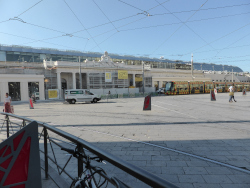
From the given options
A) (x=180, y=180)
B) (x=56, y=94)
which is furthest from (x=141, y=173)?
(x=56, y=94)

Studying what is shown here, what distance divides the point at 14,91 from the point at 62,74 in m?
12.3

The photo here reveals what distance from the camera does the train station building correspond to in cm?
3522

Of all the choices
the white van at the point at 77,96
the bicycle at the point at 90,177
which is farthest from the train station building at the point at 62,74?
the bicycle at the point at 90,177

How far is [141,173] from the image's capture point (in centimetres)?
135

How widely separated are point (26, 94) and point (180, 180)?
125 ft

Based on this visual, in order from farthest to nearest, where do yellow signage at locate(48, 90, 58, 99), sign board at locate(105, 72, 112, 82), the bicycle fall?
sign board at locate(105, 72, 112, 82) → yellow signage at locate(48, 90, 58, 99) → the bicycle

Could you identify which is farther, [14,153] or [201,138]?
[201,138]

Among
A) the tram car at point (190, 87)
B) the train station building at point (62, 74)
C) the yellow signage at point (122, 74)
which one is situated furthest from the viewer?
the yellow signage at point (122, 74)

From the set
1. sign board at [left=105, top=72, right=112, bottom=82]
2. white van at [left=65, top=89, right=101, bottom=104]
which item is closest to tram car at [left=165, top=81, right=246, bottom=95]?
sign board at [left=105, top=72, right=112, bottom=82]

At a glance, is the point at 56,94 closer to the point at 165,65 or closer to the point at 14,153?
the point at 14,153

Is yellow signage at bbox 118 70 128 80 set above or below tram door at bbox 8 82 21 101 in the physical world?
above

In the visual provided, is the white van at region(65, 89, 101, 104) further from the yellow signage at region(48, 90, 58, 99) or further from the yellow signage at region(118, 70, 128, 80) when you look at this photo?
the yellow signage at region(118, 70, 128, 80)

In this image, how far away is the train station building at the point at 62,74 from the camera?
35.2 meters

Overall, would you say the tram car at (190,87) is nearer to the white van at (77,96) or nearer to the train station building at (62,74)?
the train station building at (62,74)
